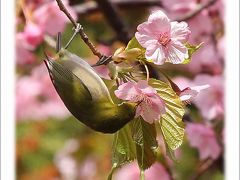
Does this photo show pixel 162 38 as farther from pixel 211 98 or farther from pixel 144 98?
pixel 211 98

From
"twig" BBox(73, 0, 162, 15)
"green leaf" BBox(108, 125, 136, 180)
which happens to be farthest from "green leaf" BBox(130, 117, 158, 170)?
"twig" BBox(73, 0, 162, 15)

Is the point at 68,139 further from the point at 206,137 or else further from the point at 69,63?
the point at 69,63

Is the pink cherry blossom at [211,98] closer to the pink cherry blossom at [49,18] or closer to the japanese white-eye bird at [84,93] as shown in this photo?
the pink cherry blossom at [49,18]

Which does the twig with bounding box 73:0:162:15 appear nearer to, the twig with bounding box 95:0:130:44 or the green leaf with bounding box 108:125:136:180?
the twig with bounding box 95:0:130:44
